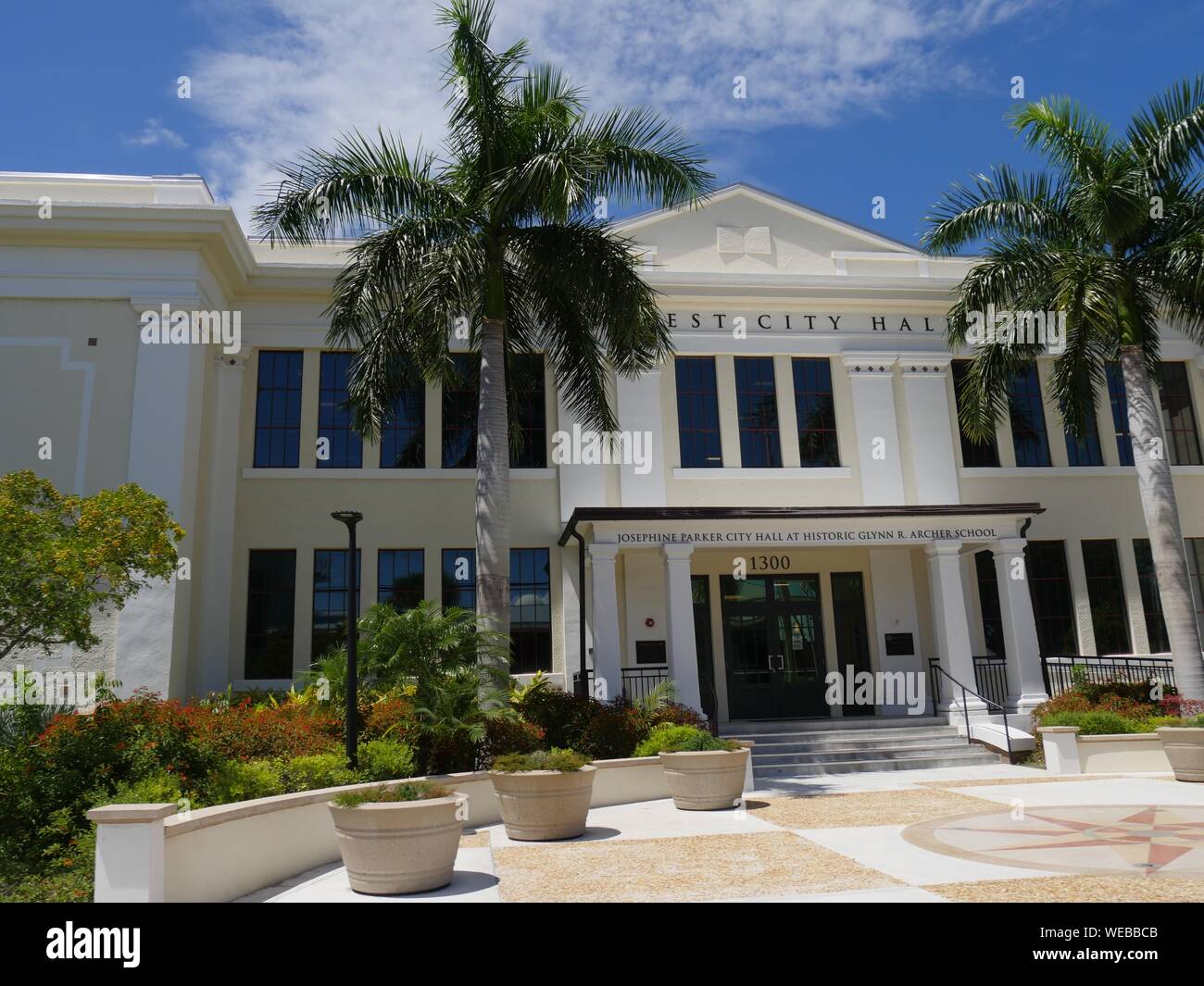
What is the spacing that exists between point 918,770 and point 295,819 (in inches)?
417

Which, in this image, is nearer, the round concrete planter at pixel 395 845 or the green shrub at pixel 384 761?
the round concrete planter at pixel 395 845

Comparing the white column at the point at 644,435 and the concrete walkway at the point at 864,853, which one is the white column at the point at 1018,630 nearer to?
the concrete walkway at the point at 864,853

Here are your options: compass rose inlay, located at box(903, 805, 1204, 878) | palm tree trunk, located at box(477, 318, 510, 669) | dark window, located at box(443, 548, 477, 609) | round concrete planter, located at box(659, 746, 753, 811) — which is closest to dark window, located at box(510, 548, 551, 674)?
dark window, located at box(443, 548, 477, 609)

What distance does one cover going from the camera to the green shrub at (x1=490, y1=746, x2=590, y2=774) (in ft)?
32.4

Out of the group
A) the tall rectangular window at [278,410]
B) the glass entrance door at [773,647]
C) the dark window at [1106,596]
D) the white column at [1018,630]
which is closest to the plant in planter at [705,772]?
the glass entrance door at [773,647]

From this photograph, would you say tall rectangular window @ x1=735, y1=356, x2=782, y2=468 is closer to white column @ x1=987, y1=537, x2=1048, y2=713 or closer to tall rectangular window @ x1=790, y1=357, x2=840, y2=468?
tall rectangular window @ x1=790, y1=357, x2=840, y2=468

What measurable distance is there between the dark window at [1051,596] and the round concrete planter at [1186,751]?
22.7 ft

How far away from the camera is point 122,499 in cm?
1038

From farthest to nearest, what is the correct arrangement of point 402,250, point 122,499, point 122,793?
point 402,250, point 122,499, point 122,793

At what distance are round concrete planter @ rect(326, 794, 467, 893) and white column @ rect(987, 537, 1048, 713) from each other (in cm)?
1287

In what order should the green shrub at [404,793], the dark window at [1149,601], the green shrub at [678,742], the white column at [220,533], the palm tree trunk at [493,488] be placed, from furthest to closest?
1. the dark window at [1149,601]
2. the white column at [220,533]
3. the palm tree trunk at [493,488]
4. the green shrub at [678,742]
5. the green shrub at [404,793]

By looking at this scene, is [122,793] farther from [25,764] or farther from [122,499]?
[122,499]

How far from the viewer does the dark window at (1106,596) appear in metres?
20.2

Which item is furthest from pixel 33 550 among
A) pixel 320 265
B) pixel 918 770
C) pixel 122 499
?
pixel 918 770
